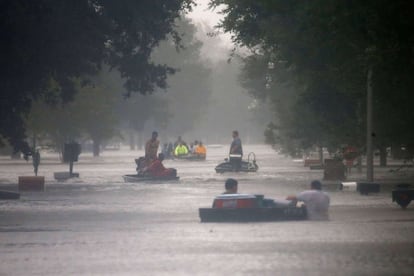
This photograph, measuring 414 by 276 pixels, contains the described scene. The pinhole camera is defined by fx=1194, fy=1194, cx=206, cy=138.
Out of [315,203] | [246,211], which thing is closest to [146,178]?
[315,203]

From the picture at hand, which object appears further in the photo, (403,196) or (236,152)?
(236,152)

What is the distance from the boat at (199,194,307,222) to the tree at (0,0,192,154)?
14703 millimetres

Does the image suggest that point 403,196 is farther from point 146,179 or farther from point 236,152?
point 236,152

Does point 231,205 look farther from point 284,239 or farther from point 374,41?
point 374,41

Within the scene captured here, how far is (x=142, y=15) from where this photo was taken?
46.4m

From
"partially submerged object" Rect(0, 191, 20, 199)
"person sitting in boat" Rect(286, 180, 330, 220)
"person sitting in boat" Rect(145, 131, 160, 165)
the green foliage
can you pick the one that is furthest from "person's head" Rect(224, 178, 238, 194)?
"person sitting in boat" Rect(145, 131, 160, 165)

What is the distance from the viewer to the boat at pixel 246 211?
2494cm

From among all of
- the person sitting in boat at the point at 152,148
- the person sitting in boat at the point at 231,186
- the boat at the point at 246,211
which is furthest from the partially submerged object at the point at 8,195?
the person sitting in boat at the point at 152,148

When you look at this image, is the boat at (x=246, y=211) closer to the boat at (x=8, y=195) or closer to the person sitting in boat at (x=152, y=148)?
the boat at (x=8, y=195)

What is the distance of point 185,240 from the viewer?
20.5 m

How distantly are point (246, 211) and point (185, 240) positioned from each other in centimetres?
463

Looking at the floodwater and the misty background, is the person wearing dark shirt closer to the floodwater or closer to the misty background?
the misty background

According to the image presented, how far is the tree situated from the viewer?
1526 inches

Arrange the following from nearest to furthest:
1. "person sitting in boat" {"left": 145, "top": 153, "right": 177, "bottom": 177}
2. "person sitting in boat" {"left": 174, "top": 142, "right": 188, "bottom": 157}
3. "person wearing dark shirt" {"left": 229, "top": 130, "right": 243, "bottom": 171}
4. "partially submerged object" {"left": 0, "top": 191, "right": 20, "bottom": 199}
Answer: "partially submerged object" {"left": 0, "top": 191, "right": 20, "bottom": 199}, "person sitting in boat" {"left": 145, "top": 153, "right": 177, "bottom": 177}, "person wearing dark shirt" {"left": 229, "top": 130, "right": 243, "bottom": 171}, "person sitting in boat" {"left": 174, "top": 142, "right": 188, "bottom": 157}
